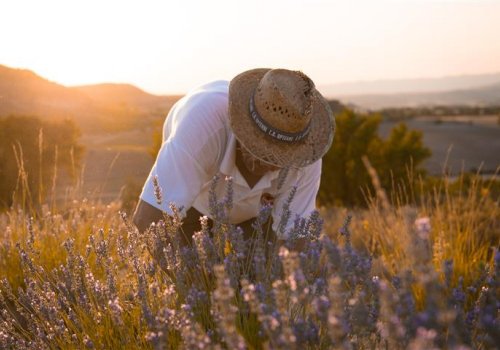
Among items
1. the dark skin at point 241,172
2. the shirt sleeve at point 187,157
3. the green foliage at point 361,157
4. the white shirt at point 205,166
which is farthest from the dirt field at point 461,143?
the shirt sleeve at point 187,157

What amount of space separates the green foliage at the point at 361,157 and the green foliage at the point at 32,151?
15.3 ft

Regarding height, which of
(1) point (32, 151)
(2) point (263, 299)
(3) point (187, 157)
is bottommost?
(1) point (32, 151)

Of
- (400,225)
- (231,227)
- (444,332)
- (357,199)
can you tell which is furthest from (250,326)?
(357,199)

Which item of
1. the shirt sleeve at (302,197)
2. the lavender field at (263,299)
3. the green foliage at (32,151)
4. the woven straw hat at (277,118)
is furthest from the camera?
the green foliage at (32,151)

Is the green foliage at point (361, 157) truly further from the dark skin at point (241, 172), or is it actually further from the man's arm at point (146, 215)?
the man's arm at point (146, 215)

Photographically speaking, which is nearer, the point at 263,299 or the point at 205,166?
the point at 263,299

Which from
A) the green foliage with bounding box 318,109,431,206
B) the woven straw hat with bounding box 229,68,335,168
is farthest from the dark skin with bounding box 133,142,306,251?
the green foliage with bounding box 318,109,431,206

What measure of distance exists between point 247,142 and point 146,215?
0.62m

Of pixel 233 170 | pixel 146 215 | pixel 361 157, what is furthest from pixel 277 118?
pixel 361 157

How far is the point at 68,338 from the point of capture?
6.92 ft

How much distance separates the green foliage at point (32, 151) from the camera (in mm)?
9836

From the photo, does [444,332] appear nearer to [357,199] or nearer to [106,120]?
[357,199]

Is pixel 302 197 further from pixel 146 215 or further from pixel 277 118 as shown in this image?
pixel 146 215

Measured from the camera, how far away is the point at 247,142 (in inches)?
106
